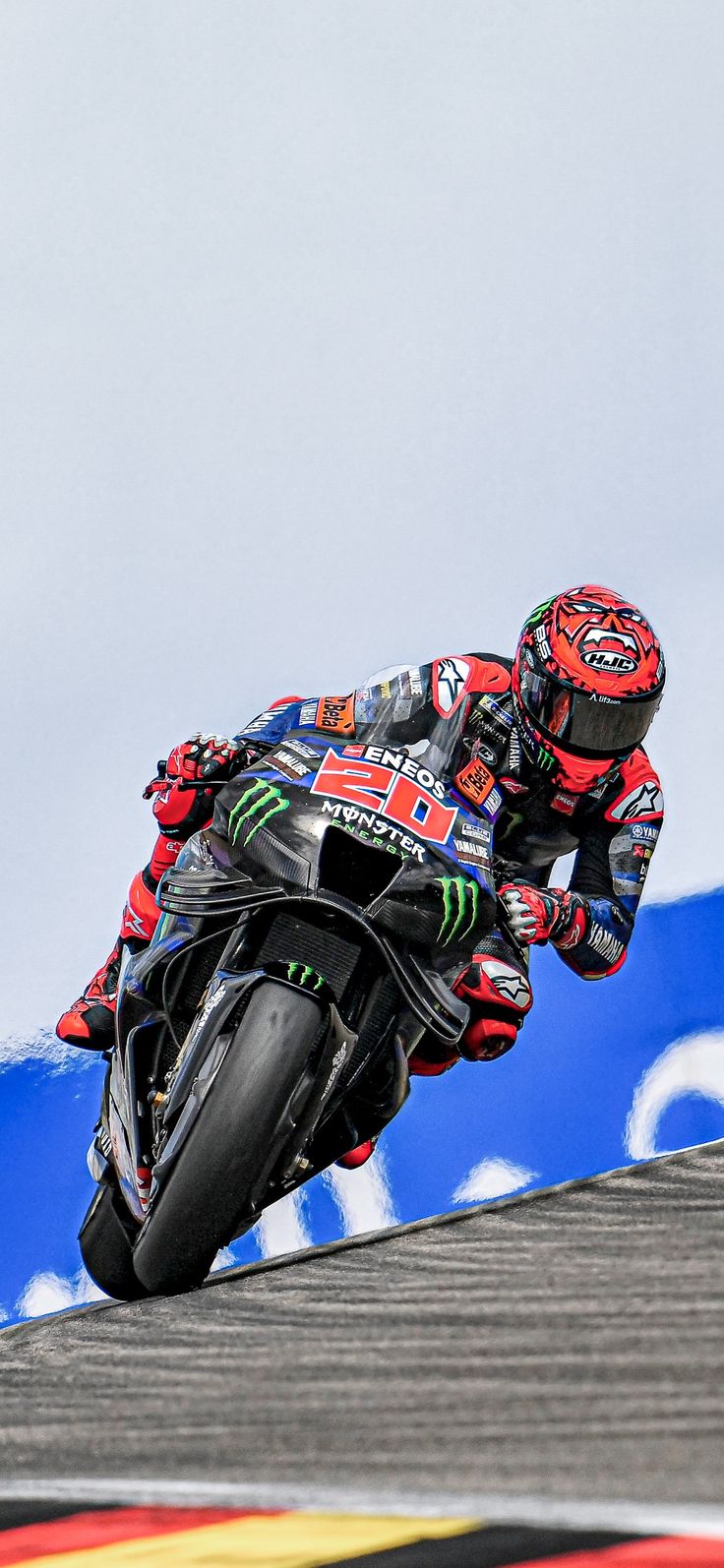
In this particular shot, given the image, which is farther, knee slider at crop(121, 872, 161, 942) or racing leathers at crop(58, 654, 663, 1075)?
knee slider at crop(121, 872, 161, 942)

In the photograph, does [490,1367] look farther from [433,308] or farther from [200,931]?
[433,308]

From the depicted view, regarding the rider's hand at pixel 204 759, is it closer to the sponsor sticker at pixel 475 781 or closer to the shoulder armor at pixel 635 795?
the sponsor sticker at pixel 475 781

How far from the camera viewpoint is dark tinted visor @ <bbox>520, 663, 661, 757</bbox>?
3.23 metres

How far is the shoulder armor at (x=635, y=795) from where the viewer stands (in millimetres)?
3668

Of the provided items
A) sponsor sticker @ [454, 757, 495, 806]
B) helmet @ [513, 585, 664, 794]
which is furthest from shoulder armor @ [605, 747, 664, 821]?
sponsor sticker @ [454, 757, 495, 806]

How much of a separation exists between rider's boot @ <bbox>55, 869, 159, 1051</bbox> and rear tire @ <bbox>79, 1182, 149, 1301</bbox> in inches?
13.3

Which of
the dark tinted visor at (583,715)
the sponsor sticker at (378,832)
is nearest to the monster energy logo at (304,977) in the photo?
the sponsor sticker at (378,832)

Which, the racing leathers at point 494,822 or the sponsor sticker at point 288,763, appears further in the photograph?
the racing leathers at point 494,822

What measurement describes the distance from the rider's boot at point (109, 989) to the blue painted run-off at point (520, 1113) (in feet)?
5.62

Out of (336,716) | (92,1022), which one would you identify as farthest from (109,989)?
(336,716)

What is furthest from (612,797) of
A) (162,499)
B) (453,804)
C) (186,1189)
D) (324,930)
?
(162,499)

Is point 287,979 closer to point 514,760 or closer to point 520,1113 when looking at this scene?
point 514,760

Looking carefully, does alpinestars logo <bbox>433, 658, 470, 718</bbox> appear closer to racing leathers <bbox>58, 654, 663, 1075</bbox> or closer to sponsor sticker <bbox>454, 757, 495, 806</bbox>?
racing leathers <bbox>58, 654, 663, 1075</bbox>

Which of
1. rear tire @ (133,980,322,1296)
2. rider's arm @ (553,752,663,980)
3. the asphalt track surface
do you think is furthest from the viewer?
rider's arm @ (553,752,663,980)
